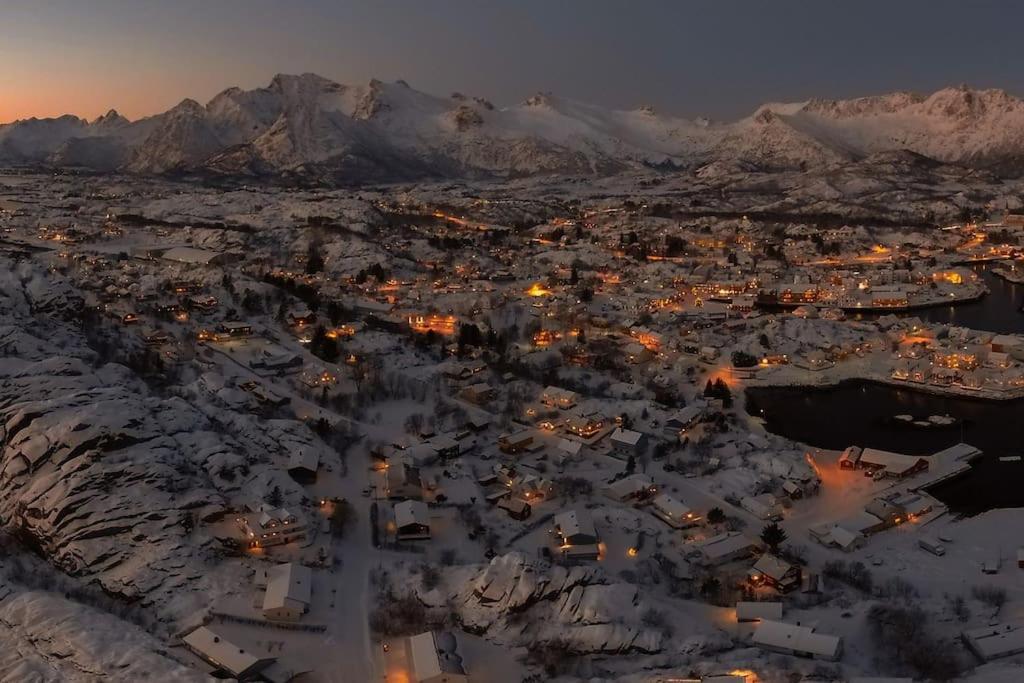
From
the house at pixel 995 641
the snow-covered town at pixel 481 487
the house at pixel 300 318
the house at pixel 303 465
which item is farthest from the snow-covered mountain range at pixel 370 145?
the house at pixel 995 641

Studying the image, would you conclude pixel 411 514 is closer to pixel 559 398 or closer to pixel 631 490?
pixel 631 490

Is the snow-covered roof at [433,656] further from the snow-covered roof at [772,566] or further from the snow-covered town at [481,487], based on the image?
the snow-covered roof at [772,566]

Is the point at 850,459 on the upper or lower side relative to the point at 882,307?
lower

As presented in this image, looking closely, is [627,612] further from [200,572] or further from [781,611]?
[200,572]

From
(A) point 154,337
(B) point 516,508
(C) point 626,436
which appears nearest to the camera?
(B) point 516,508

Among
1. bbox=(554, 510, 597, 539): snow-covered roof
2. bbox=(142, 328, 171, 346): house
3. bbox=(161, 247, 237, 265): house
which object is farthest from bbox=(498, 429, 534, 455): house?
bbox=(161, 247, 237, 265): house

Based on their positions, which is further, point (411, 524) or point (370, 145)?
point (370, 145)

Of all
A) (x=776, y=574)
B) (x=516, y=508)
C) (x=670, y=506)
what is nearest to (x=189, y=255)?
(x=516, y=508)
